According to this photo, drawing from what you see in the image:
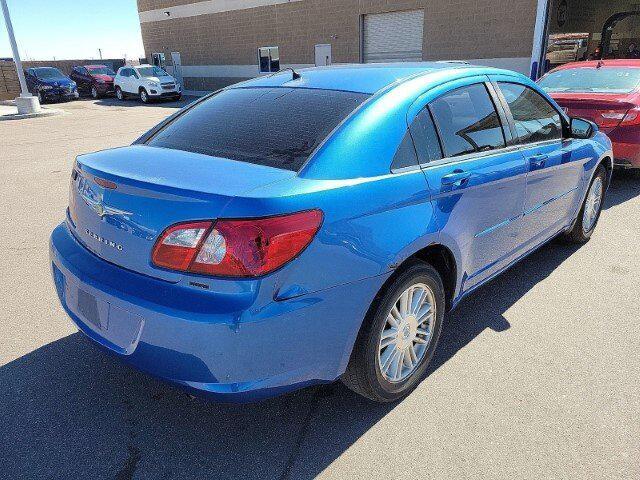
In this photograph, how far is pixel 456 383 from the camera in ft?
8.87

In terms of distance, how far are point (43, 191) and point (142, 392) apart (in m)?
5.65

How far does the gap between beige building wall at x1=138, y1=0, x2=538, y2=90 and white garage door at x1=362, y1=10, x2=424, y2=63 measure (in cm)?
32

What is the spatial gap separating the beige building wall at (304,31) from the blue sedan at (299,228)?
14589 millimetres

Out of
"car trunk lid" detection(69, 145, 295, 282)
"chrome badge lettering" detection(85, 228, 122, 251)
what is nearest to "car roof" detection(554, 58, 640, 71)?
"car trunk lid" detection(69, 145, 295, 282)

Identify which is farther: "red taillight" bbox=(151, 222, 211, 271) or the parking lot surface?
the parking lot surface

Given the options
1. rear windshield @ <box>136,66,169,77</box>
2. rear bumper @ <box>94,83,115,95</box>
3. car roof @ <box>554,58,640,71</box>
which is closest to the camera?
car roof @ <box>554,58,640,71</box>

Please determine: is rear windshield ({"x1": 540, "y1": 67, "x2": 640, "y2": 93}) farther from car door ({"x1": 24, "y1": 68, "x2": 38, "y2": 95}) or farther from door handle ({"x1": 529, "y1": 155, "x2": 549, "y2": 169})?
car door ({"x1": 24, "y1": 68, "x2": 38, "y2": 95})

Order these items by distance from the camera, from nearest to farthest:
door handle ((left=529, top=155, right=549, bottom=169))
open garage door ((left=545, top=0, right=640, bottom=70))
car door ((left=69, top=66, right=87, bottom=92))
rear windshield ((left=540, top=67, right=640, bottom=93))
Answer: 1. door handle ((left=529, top=155, right=549, bottom=169))
2. rear windshield ((left=540, top=67, right=640, bottom=93))
3. open garage door ((left=545, top=0, right=640, bottom=70))
4. car door ((left=69, top=66, right=87, bottom=92))

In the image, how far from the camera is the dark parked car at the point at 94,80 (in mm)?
26375

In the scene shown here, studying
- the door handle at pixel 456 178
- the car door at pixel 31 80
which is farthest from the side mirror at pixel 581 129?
the car door at pixel 31 80

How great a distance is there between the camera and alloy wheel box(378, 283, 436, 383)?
2.41 meters

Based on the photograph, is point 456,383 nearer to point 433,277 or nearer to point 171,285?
point 433,277

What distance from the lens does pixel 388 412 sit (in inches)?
98.4

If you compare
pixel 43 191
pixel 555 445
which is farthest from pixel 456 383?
pixel 43 191
